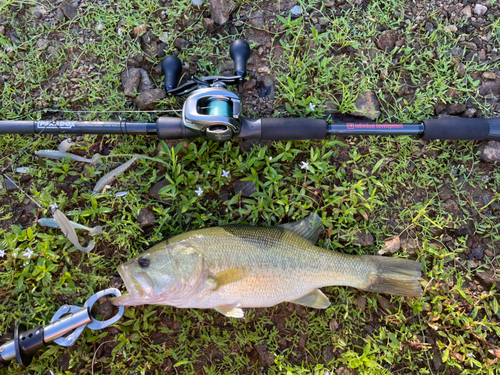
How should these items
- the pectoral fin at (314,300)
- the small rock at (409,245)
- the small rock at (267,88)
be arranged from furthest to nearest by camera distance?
the small rock at (267,88) < the small rock at (409,245) < the pectoral fin at (314,300)

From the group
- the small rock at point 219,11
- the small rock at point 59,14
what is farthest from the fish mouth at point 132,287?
the small rock at point 59,14

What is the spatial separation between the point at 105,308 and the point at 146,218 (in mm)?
808

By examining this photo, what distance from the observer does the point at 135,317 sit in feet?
9.41

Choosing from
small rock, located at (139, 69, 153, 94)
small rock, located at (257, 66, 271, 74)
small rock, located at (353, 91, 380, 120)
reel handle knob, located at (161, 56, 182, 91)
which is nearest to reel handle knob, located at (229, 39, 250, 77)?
small rock, located at (257, 66, 271, 74)

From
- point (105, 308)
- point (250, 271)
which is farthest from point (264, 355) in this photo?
point (105, 308)

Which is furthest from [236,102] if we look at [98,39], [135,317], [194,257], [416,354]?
[416,354]

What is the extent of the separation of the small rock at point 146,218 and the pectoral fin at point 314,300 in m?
1.40

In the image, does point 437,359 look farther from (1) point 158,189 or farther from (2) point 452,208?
(1) point 158,189

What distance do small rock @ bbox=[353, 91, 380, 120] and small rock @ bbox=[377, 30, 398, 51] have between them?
483 mm

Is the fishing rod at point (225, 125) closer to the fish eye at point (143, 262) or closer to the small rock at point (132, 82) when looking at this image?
the small rock at point (132, 82)

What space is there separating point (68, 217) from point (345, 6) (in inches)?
128

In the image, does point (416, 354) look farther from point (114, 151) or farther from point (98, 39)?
point (98, 39)

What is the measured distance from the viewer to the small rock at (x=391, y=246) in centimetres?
299

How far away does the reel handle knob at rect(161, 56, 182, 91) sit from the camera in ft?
9.36
